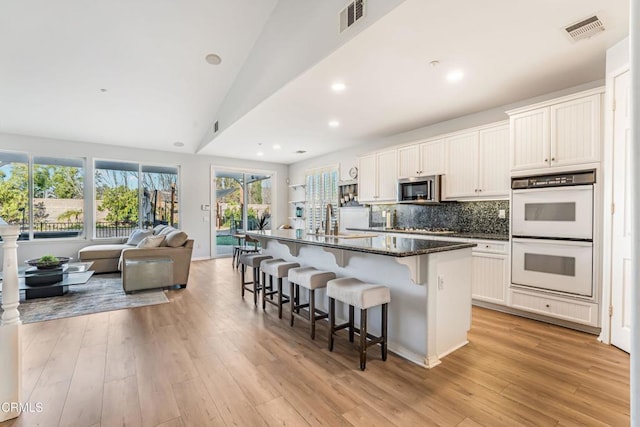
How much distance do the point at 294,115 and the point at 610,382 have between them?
418 centimetres

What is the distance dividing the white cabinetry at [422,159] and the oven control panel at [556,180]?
113 cm

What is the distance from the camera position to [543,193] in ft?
10.6

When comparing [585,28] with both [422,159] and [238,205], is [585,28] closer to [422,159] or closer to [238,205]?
[422,159]

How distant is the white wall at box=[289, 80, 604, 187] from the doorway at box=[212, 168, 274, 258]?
1.21 metres

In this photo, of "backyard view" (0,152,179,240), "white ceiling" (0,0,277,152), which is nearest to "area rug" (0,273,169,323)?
"backyard view" (0,152,179,240)

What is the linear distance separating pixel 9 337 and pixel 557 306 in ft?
14.9

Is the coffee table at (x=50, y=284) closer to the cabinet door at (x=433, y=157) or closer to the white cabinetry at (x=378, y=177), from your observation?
the white cabinetry at (x=378, y=177)

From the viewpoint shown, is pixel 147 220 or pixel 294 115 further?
pixel 147 220

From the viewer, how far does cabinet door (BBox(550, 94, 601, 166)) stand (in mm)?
2926

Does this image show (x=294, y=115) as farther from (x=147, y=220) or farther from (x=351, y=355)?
(x=147, y=220)

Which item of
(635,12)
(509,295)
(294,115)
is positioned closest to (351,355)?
(509,295)

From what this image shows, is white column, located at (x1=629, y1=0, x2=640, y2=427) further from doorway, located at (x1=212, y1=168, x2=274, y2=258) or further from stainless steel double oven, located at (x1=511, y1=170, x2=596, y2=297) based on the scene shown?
doorway, located at (x1=212, y1=168, x2=274, y2=258)

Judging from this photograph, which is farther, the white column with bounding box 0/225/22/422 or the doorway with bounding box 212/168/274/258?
the doorway with bounding box 212/168/274/258

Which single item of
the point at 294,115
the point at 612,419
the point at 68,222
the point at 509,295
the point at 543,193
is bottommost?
the point at 612,419
